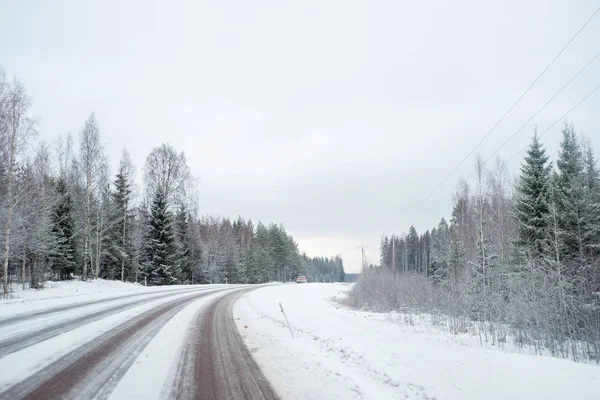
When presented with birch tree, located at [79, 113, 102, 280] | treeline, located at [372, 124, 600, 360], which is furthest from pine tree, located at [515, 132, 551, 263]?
birch tree, located at [79, 113, 102, 280]

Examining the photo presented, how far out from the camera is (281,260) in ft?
248

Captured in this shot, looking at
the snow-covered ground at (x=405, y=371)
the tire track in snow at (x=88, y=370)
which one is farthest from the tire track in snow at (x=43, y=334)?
the snow-covered ground at (x=405, y=371)

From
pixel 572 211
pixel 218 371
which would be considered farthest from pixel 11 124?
pixel 572 211

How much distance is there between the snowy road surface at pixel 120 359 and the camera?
450cm

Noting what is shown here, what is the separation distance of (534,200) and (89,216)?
103ft

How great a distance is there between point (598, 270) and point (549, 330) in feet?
13.7

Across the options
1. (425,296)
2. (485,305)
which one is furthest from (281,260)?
(485,305)

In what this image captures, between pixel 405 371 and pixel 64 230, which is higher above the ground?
pixel 64 230

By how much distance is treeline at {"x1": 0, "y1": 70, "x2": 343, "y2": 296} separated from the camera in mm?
18672

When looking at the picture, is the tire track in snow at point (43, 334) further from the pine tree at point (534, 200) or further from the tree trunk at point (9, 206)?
the pine tree at point (534, 200)

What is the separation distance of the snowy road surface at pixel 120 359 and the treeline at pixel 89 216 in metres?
11.5

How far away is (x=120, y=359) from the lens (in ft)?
19.2

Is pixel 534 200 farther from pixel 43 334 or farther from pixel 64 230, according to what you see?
pixel 64 230

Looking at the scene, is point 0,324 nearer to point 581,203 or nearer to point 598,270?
point 598,270
